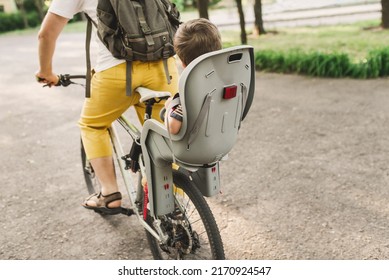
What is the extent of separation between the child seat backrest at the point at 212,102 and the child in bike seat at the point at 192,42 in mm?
53

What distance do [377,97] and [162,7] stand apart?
4078mm

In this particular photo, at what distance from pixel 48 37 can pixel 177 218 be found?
1189 millimetres

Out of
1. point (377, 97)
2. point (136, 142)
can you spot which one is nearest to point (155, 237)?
point (136, 142)

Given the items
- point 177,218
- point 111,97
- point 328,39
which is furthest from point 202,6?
point 177,218

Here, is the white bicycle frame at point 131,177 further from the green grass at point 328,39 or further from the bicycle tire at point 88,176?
the green grass at point 328,39

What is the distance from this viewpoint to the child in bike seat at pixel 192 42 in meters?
1.82

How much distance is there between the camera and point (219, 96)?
1836 millimetres

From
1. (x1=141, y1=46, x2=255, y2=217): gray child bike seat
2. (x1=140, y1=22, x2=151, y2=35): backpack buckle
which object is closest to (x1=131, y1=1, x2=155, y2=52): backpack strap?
(x1=140, y1=22, x2=151, y2=35): backpack buckle

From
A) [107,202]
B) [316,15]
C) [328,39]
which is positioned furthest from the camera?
[316,15]

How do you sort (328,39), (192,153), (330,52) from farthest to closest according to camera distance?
(328,39) → (330,52) → (192,153)

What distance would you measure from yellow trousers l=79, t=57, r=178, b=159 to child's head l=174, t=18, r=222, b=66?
0.54m

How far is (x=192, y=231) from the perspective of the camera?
2.32 meters

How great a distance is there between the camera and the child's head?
182cm

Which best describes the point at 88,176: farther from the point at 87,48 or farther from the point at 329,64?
the point at 329,64
